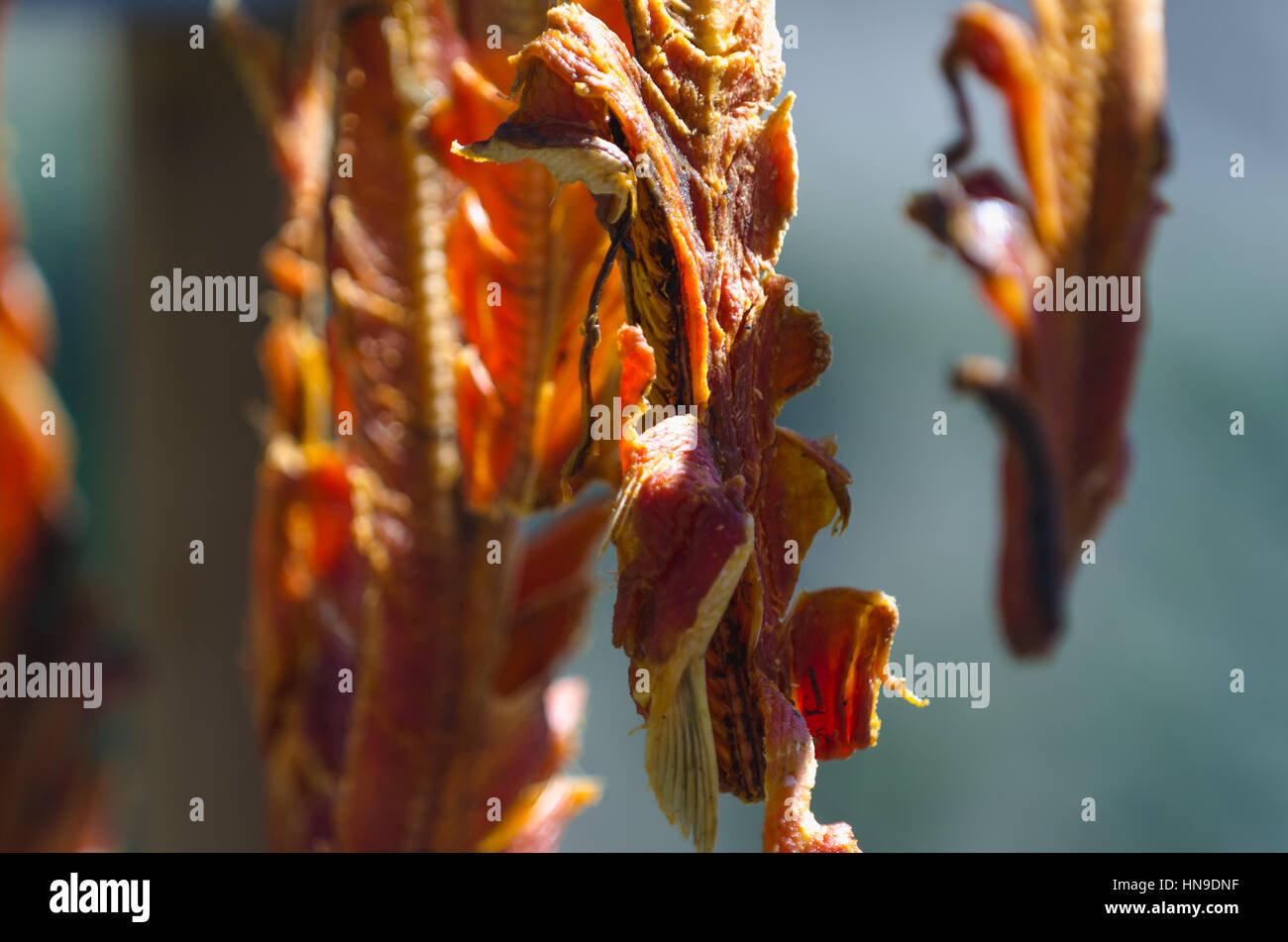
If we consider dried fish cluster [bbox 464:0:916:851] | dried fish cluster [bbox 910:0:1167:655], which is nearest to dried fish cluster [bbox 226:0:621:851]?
dried fish cluster [bbox 464:0:916:851]

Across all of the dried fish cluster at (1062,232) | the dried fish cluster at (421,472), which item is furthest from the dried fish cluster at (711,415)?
the dried fish cluster at (1062,232)

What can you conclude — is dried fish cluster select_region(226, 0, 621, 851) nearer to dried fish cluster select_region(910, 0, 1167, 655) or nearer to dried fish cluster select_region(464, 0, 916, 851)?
dried fish cluster select_region(464, 0, 916, 851)

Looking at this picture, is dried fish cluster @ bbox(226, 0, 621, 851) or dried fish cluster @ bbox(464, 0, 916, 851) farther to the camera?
dried fish cluster @ bbox(226, 0, 621, 851)

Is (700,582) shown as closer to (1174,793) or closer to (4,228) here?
(4,228)

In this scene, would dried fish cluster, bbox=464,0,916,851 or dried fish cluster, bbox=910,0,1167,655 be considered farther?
dried fish cluster, bbox=910,0,1167,655

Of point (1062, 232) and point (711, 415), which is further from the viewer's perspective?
point (1062, 232)

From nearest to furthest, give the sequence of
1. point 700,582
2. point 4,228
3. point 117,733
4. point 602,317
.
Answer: point 700,582, point 602,317, point 4,228, point 117,733

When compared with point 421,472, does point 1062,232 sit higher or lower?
higher

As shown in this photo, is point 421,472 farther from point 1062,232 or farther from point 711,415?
point 1062,232

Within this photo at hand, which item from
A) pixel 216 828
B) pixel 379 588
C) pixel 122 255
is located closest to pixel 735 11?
pixel 379 588

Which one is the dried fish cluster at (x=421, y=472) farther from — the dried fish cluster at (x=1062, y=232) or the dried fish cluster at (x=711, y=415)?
the dried fish cluster at (x=1062, y=232)

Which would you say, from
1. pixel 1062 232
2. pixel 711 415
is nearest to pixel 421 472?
pixel 711 415
